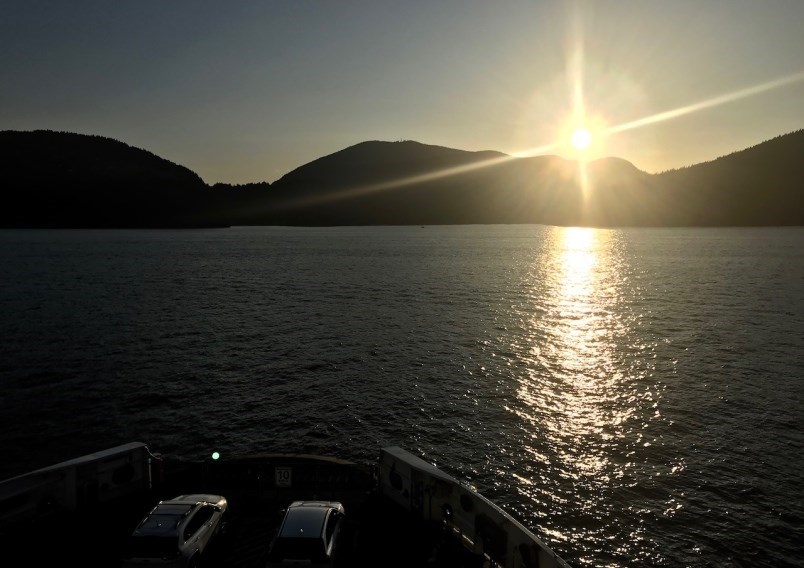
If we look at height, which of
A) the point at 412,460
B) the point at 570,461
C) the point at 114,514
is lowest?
the point at 570,461

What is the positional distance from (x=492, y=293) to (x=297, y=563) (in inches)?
3759

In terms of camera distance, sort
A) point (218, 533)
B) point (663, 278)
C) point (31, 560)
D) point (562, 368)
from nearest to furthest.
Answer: point (31, 560)
point (218, 533)
point (562, 368)
point (663, 278)

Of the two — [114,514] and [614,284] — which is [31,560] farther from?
[614,284]

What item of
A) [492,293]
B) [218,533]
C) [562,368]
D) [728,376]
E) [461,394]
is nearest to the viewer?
[218,533]

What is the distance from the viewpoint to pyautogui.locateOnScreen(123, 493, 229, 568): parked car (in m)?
15.3

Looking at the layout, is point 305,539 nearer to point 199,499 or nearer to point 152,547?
point 152,547

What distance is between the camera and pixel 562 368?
56.2 m

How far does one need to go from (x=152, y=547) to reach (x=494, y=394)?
36124 mm

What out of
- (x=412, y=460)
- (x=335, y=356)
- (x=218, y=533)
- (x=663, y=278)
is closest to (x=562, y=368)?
(x=335, y=356)

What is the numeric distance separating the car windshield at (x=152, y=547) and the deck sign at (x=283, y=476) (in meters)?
6.16

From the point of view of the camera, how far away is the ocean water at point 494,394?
2961 centimetres

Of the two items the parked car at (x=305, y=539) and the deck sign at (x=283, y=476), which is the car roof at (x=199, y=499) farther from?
the parked car at (x=305, y=539)

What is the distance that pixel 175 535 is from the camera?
15656 millimetres

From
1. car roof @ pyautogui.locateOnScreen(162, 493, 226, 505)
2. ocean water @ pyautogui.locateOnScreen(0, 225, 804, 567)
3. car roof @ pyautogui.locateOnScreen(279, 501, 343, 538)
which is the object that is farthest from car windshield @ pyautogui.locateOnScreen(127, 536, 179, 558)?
ocean water @ pyautogui.locateOnScreen(0, 225, 804, 567)
